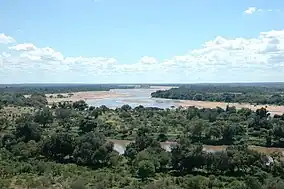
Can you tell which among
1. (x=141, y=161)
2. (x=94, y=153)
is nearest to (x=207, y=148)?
(x=94, y=153)

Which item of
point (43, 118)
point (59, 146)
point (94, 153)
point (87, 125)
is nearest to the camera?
point (94, 153)

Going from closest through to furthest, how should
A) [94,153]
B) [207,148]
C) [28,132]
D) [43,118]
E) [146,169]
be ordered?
[146,169]
[94,153]
[28,132]
[207,148]
[43,118]

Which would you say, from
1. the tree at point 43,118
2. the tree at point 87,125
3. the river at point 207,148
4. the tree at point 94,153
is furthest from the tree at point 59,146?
the tree at point 43,118

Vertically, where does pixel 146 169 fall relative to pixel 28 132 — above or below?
below

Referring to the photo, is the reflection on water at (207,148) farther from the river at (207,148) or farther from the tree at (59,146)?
the tree at (59,146)

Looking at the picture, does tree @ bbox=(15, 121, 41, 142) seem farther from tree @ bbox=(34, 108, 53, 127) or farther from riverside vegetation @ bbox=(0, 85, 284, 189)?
tree @ bbox=(34, 108, 53, 127)

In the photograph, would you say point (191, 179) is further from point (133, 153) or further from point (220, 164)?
point (133, 153)

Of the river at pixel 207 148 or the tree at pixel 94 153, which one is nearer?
the tree at pixel 94 153

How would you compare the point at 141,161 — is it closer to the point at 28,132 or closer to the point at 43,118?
the point at 28,132

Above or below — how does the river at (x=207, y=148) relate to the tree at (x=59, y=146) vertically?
below

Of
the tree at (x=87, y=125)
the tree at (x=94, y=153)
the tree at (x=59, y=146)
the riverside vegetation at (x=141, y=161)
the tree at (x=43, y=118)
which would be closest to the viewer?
the riverside vegetation at (x=141, y=161)

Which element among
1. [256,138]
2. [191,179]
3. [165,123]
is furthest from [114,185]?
[165,123]
